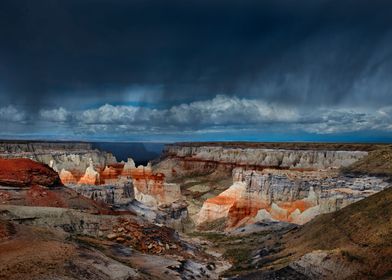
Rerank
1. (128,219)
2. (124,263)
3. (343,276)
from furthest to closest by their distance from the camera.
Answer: (128,219) → (124,263) → (343,276)

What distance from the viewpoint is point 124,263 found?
30938mm

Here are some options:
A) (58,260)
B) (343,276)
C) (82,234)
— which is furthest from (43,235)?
(343,276)

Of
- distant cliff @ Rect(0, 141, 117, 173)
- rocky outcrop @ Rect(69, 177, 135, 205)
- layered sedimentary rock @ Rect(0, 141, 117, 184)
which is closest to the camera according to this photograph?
rocky outcrop @ Rect(69, 177, 135, 205)

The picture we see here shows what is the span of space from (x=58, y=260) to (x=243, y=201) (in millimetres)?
42063

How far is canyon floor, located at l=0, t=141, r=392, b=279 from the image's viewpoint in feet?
91.0

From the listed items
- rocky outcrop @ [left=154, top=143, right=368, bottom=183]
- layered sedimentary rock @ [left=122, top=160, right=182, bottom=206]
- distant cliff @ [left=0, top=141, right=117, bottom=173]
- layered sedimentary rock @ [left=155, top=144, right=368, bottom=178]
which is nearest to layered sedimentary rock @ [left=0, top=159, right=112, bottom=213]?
distant cliff @ [left=0, top=141, right=117, bottom=173]

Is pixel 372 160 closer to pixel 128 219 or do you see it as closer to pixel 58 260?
pixel 128 219

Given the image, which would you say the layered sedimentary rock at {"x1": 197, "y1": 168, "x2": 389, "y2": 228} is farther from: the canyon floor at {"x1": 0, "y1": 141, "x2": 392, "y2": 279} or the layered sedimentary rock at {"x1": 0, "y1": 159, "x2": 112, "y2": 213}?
the layered sedimentary rock at {"x1": 0, "y1": 159, "x2": 112, "y2": 213}

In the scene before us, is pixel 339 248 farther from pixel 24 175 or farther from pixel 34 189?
pixel 24 175

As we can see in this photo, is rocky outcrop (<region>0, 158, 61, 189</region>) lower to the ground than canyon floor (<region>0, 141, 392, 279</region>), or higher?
higher

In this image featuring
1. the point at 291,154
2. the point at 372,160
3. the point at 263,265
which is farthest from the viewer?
the point at 291,154

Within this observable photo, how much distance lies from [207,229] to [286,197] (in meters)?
11.8

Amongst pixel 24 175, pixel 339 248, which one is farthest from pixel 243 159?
pixel 339 248

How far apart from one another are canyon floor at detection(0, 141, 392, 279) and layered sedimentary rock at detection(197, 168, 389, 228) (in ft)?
0.46
